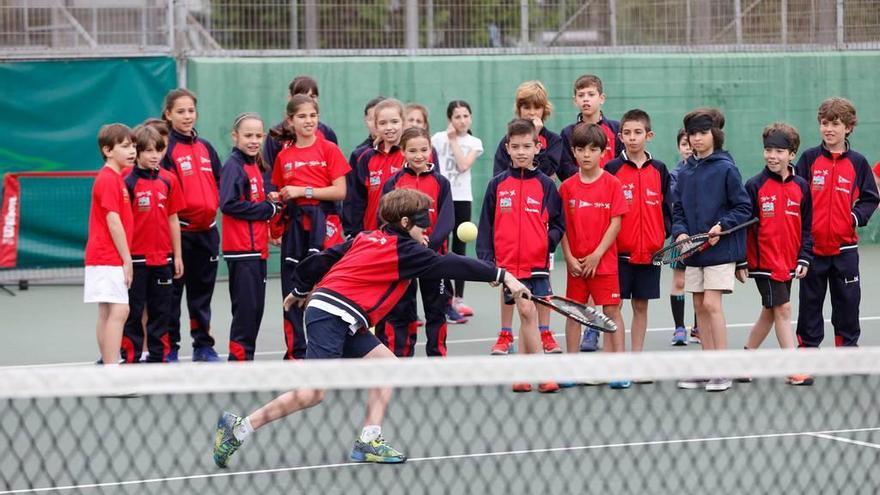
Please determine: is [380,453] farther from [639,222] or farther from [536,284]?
[639,222]

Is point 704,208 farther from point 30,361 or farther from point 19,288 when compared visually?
point 19,288

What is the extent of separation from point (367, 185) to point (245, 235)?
817mm

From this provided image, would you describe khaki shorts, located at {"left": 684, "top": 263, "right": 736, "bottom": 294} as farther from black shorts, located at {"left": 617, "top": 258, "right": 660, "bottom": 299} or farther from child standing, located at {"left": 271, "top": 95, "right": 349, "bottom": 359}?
child standing, located at {"left": 271, "top": 95, "right": 349, "bottom": 359}

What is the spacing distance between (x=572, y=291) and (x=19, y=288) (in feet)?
20.8

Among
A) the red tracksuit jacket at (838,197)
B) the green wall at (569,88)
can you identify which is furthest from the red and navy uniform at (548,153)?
the green wall at (569,88)

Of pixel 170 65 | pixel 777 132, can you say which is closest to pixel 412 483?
pixel 777 132

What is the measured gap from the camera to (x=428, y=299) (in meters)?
7.89

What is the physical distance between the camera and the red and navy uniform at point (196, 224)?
8.19 m

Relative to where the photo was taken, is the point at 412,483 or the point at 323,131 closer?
the point at 412,483

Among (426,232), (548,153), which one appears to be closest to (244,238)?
(426,232)

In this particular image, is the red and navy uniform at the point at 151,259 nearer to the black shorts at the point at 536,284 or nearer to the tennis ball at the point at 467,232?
the tennis ball at the point at 467,232

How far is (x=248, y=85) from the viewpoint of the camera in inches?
496

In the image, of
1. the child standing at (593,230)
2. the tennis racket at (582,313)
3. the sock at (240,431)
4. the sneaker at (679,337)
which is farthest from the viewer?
the sneaker at (679,337)

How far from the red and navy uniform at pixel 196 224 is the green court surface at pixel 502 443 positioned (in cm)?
122
